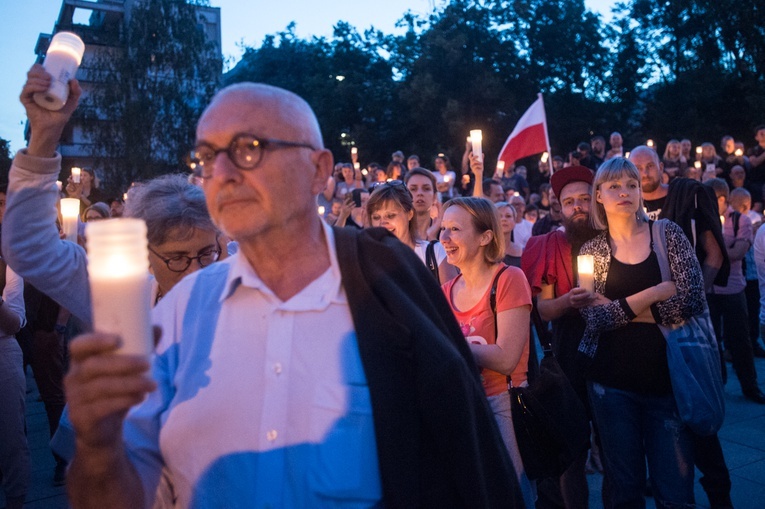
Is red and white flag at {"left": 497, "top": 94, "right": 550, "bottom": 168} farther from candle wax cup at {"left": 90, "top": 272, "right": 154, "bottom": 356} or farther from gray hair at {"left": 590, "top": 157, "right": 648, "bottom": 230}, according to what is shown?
candle wax cup at {"left": 90, "top": 272, "right": 154, "bottom": 356}

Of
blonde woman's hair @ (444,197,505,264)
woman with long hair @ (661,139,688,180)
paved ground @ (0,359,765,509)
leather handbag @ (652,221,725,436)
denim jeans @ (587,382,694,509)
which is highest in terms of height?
woman with long hair @ (661,139,688,180)

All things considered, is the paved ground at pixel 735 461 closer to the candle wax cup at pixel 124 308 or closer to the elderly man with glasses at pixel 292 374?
the elderly man with glasses at pixel 292 374

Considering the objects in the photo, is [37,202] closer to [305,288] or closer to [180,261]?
[180,261]

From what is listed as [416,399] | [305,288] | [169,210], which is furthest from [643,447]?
[169,210]

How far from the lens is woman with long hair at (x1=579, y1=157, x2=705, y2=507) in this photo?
3340 millimetres

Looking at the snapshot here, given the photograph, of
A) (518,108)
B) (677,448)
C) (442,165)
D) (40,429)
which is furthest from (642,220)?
→ (518,108)

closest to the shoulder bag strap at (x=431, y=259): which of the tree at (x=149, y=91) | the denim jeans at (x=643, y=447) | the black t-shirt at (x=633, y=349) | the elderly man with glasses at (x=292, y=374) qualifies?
the black t-shirt at (x=633, y=349)

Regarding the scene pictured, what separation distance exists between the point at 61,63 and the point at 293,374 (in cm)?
122

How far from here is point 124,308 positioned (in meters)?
1.10

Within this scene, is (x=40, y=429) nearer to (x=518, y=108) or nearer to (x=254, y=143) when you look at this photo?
(x=254, y=143)

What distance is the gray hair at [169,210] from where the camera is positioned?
2.73 metres

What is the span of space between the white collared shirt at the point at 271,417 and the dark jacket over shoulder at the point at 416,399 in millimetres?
68

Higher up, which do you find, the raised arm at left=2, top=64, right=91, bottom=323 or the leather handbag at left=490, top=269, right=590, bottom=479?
the raised arm at left=2, top=64, right=91, bottom=323

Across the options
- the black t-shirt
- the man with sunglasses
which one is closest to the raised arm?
the man with sunglasses
